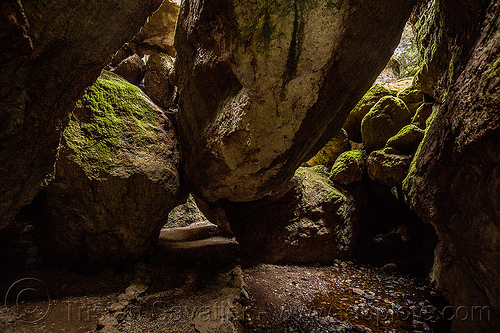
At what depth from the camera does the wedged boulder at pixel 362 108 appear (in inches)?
292

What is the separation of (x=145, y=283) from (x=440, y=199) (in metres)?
5.95

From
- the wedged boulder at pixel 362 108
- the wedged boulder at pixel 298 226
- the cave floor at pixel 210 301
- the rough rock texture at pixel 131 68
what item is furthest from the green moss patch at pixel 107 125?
the rough rock texture at pixel 131 68

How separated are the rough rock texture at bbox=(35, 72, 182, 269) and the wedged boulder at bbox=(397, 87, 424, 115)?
7.63 m

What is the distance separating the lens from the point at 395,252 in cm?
677

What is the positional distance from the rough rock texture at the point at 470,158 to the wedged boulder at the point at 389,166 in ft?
6.17

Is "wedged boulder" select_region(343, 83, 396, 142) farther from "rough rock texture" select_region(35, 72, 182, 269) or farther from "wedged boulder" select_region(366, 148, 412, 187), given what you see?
"rough rock texture" select_region(35, 72, 182, 269)

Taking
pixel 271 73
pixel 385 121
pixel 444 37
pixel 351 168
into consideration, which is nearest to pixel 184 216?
pixel 351 168

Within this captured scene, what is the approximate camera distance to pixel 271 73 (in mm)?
3252

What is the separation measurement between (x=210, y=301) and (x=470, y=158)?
4817 millimetres

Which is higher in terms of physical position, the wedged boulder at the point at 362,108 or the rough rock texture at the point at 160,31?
the rough rock texture at the point at 160,31

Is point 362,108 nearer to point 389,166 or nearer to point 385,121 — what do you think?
point 385,121

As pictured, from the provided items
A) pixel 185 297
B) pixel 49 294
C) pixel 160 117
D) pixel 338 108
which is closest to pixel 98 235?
pixel 49 294

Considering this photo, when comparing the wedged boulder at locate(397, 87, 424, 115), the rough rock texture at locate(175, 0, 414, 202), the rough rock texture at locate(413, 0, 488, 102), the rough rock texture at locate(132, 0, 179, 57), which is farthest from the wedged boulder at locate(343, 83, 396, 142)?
the rough rock texture at locate(132, 0, 179, 57)

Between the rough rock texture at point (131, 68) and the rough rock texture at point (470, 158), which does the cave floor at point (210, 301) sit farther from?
the rough rock texture at point (131, 68)
